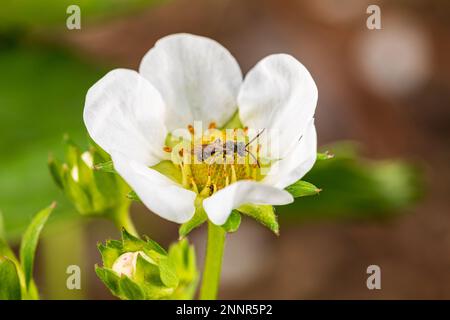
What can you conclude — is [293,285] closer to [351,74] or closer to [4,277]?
[351,74]

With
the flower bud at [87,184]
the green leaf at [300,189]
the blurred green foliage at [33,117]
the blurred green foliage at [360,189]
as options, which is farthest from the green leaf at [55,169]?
the blurred green foliage at [360,189]

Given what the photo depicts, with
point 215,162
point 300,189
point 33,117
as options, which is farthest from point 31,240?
point 33,117

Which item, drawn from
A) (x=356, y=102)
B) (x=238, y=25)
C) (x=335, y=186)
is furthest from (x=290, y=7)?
(x=335, y=186)

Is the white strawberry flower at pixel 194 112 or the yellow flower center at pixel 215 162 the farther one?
the yellow flower center at pixel 215 162

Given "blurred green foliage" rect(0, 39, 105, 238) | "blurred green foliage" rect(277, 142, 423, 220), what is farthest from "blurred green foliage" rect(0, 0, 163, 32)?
"blurred green foliage" rect(277, 142, 423, 220)

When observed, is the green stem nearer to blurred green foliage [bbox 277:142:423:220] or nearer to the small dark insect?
the small dark insect

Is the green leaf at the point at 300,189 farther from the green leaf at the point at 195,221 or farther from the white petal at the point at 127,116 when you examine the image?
the white petal at the point at 127,116

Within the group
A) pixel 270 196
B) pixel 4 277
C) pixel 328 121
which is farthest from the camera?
pixel 328 121
